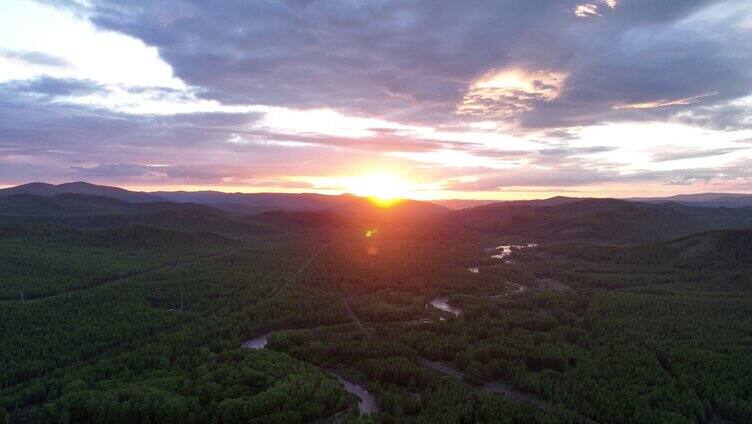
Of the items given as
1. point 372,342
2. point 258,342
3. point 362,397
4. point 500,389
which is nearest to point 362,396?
point 362,397

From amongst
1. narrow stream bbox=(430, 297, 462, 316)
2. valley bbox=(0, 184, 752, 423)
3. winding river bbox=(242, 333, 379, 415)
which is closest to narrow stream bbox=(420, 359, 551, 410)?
valley bbox=(0, 184, 752, 423)

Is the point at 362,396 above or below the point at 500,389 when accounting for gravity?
below

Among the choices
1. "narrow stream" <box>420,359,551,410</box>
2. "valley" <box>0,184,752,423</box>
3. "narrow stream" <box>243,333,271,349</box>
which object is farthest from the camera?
"narrow stream" <box>243,333,271,349</box>

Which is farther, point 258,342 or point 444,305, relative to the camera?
point 444,305

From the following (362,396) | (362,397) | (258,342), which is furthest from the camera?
(258,342)

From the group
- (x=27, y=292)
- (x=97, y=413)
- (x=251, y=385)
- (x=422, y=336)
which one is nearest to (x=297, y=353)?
(x=251, y=385)

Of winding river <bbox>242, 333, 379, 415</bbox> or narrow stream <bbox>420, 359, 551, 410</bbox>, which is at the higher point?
narrow stream <bbox>420, 359, 551, 410</bbox>

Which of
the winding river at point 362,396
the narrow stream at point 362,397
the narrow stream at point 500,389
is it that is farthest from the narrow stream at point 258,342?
the narrow stream at point 500,389

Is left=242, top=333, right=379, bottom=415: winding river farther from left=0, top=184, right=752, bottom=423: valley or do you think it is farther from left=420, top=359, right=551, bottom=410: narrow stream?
left=420, top=359, right=551, bottom=410: narrow stream

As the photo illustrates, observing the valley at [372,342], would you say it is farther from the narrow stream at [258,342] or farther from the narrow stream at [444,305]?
the narrow stream at [444,305]

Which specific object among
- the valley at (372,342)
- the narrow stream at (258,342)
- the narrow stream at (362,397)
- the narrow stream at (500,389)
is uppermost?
the valley at (372,342)

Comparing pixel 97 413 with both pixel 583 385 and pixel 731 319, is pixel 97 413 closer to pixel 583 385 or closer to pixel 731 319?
pixel 583 385

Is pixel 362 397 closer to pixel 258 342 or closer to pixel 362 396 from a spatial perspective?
pixel 362 396
